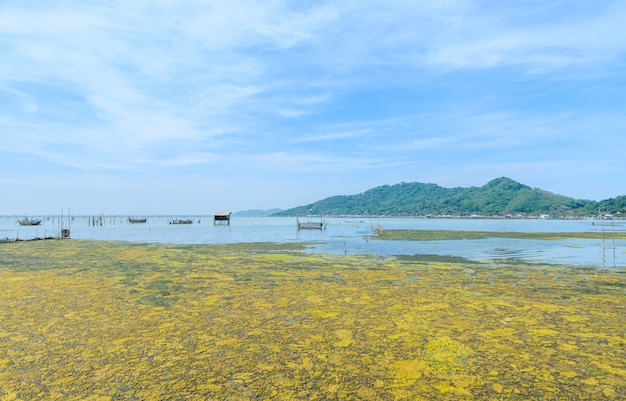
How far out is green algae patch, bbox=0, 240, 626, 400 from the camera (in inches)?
177

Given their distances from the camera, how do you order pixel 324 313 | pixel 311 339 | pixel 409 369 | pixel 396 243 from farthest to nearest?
pixel 396 243
pixel 324 313
pixel 311 339
pixel 409 369

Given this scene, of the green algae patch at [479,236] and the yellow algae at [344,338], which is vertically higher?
the yellow algae at [344,338]

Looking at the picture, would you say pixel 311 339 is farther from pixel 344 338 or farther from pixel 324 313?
pixel 324 313

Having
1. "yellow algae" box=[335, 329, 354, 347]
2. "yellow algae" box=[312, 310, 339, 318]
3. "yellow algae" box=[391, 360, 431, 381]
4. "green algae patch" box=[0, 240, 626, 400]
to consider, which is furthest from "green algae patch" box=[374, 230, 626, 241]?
"yellow algae" box=[391, 360, 431, 381]

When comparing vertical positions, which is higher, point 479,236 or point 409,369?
point 409,369

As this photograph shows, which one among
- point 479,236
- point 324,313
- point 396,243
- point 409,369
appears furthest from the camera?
point 479,236

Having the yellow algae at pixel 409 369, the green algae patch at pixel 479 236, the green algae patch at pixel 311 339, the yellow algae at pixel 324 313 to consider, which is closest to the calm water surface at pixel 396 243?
the green algae patch at pixel 479 236

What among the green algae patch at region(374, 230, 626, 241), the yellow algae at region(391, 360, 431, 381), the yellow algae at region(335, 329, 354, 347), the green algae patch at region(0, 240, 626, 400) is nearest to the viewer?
the green algae patch at region(0, 240, 626, 400)

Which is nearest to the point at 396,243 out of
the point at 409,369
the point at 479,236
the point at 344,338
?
the point at 479,236

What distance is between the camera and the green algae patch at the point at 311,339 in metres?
4.49

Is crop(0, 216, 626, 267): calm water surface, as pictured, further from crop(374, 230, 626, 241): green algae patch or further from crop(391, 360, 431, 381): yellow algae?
crop(391, 360, 431, 381): yellow algae

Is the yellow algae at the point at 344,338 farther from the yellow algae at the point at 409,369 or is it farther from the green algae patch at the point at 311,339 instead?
the yellow algae at the point at 409,369

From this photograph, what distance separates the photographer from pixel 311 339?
20.4 ft

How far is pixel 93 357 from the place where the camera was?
5.39 m
